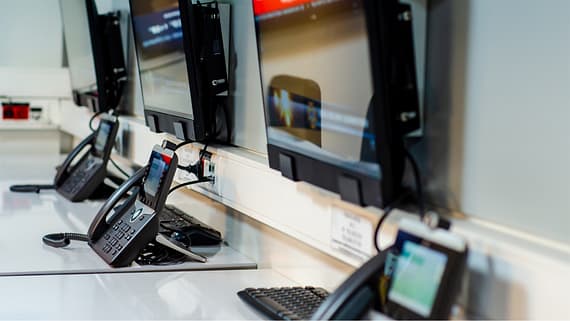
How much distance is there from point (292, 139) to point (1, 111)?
8.05 feet

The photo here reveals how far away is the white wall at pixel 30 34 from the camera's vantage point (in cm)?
353

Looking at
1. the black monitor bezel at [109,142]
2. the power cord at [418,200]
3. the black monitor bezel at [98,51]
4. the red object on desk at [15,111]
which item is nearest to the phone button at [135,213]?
the power cord at [418,200]

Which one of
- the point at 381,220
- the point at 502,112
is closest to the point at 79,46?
the point at 381,220

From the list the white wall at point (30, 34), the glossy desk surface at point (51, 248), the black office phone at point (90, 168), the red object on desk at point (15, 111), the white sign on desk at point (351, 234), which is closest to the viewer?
the white sign on desk at point (351, 234)

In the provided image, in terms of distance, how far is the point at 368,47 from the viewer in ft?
3.27

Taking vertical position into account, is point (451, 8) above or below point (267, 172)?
above

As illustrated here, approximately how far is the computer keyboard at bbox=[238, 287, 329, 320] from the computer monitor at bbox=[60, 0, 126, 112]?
150cm

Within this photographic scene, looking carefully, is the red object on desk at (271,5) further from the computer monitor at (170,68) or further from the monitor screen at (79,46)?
the monitor screen at (79,46)

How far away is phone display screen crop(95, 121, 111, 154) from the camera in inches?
94.9

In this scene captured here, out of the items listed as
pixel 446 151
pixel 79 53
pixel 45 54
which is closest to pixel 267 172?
pixel 446 151

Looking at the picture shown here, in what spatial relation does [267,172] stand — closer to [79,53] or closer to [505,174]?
[505,174]

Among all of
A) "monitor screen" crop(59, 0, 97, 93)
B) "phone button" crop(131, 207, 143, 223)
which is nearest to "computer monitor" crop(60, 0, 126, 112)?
"monitor screen" crop(59, 0, 97, 93)

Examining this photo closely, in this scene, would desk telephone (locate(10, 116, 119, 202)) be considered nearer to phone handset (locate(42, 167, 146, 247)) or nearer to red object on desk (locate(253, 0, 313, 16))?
phone handset (locate(42, 167, 146, 247))

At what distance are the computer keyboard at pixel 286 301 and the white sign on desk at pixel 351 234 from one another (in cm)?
11
